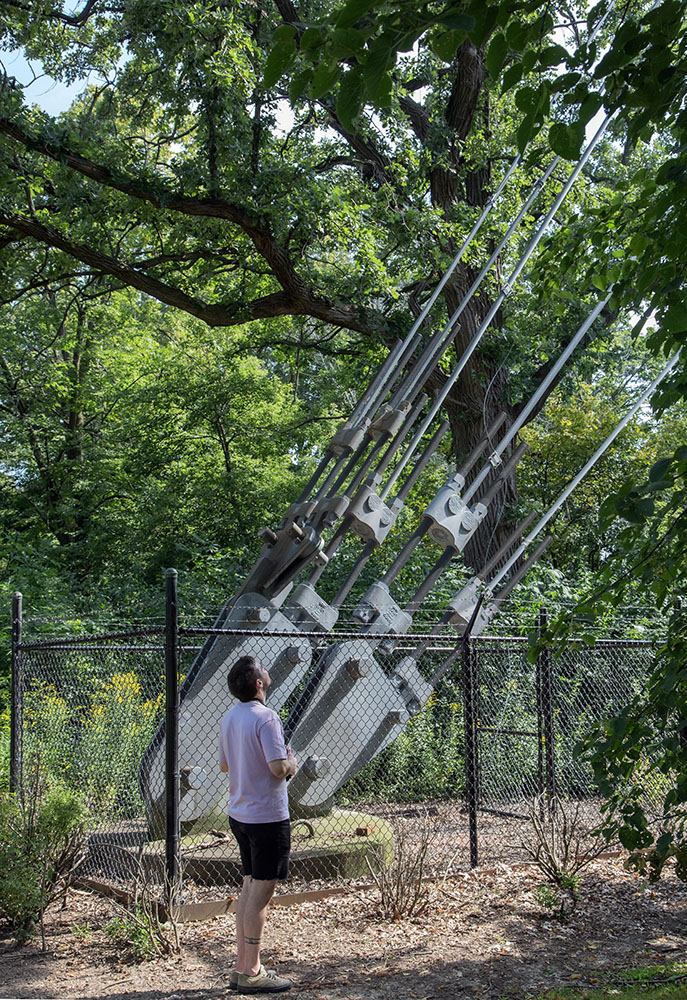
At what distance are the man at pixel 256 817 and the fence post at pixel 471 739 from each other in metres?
2.54

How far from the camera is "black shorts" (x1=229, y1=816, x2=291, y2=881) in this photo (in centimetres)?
507

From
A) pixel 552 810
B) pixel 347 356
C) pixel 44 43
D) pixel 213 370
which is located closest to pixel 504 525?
pixel 347 356

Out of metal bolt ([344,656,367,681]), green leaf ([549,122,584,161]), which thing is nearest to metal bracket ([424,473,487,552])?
metal bolt ([344,656,367,681])

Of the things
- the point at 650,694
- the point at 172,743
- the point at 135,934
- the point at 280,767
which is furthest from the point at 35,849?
the point at 650,694

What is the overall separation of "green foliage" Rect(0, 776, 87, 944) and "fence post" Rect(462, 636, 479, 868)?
294cm

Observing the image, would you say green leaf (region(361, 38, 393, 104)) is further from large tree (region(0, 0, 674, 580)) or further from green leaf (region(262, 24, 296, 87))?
large tree (region(0, 0, 674, 580))

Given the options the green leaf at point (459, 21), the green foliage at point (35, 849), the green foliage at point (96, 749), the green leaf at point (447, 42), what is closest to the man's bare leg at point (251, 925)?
the green foliage at point (35, 849)

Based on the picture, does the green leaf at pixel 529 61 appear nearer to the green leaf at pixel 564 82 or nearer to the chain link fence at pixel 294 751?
the green leaf at pixel 564 82

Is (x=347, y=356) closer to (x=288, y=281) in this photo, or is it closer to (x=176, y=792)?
(x=288, y=281)

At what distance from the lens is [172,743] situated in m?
6.02

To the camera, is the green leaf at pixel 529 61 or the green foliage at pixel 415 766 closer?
the green leaf at pixel 529 61

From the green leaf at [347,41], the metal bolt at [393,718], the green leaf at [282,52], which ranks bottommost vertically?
the metal bolt at [393,718]

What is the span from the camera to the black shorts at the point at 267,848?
5.07 metres

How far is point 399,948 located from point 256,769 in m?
1.71
